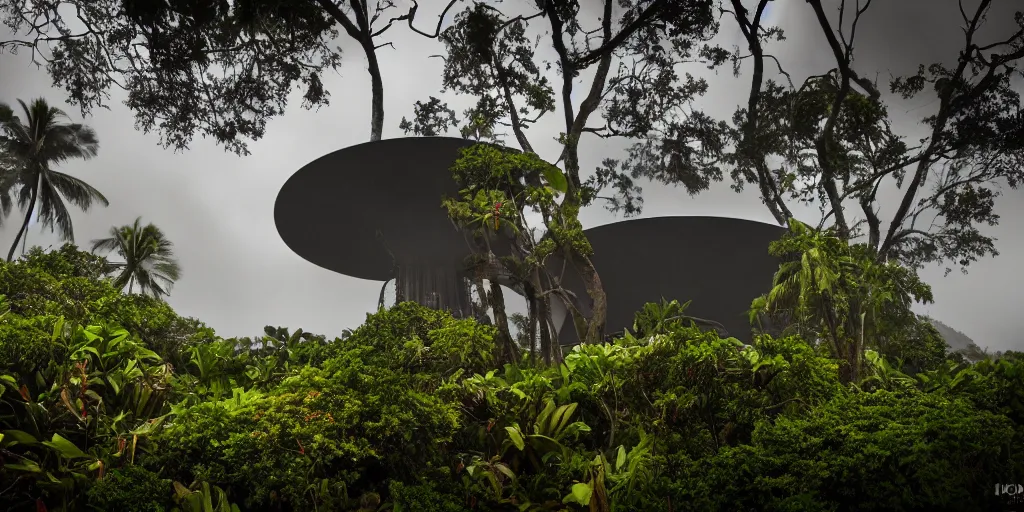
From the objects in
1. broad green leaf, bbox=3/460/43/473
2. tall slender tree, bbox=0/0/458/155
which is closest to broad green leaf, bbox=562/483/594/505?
broad green leaf, bbox=3/460/43/473

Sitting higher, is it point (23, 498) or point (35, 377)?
point (35, 377)

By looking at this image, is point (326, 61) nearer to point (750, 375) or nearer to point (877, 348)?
point (750, 375)

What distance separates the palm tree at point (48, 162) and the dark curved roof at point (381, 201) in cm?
186

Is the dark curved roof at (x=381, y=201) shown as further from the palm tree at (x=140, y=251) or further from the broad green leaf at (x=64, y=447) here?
the broad green leaf at (x=64, y=447)

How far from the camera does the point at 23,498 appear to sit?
345 cm

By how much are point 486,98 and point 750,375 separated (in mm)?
4533

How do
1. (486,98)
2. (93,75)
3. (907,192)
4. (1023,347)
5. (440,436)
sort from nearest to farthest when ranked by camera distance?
(440,436) < (1023,347) < (907,192) < (93,75) < (486,98)

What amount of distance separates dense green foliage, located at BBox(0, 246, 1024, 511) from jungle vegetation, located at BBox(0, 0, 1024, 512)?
0.06ft

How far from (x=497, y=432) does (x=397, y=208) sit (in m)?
3.98

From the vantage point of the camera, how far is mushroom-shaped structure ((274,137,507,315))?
6.93 meters

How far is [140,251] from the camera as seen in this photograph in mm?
7996

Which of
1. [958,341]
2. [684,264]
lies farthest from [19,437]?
[684,264]

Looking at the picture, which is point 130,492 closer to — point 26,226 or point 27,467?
point 27,467

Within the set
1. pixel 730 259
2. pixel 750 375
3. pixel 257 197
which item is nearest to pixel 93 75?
pixel 257 197
